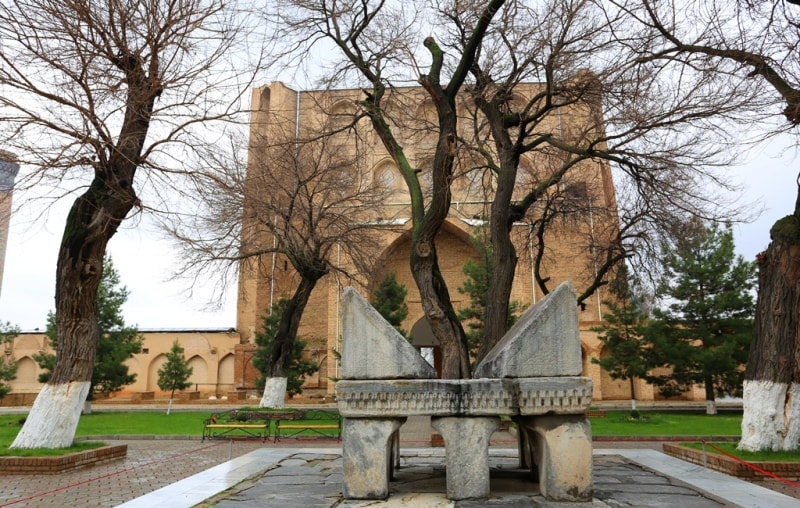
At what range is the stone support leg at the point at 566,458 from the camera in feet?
16.9

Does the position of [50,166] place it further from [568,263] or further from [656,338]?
[568,263]

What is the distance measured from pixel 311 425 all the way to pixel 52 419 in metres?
6.70

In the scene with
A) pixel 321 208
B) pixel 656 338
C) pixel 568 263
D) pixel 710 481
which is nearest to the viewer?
pixel 710 481

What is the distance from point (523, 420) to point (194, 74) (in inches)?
252

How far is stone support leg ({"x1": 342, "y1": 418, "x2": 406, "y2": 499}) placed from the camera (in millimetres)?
5301

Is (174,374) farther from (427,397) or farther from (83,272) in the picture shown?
(427,397)

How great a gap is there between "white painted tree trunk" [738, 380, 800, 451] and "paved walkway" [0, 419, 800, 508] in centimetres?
137

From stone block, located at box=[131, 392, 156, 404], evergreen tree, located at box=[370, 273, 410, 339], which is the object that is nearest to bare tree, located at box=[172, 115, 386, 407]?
evergreen tree, located at box=[370, 273, 410, 339]

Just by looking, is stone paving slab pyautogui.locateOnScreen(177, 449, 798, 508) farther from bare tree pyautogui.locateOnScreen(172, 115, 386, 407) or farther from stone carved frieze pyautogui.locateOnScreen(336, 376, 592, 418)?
bare tree pyautogui.locateOnScreen(172, 115, 386, 407)

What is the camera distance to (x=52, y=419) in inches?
357

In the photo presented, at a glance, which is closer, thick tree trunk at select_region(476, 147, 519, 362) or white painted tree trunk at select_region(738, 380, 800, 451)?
white painted tree trunk at select_region(738, 380, 800, 451)

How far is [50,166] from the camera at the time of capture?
321 inches

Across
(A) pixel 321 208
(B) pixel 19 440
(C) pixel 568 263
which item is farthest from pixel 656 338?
(B) pixel 19 440

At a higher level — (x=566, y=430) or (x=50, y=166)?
(x=50, y=166)
